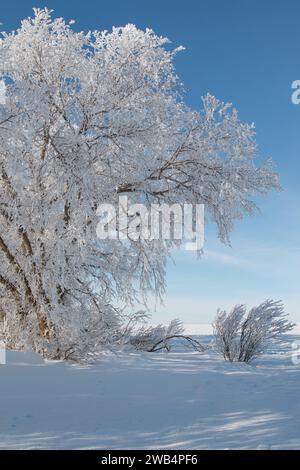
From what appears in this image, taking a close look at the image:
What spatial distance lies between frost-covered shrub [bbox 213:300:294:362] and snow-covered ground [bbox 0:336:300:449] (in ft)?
6.75

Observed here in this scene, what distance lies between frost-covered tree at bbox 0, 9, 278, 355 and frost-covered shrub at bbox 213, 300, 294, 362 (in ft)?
5.48

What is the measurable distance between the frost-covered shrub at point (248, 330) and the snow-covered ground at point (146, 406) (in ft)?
6.75

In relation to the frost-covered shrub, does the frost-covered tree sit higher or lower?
higher

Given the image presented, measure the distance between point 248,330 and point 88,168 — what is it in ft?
15.9

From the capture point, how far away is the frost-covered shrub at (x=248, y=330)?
10117 millimetres

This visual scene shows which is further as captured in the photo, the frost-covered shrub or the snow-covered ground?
the frost-covered shrub

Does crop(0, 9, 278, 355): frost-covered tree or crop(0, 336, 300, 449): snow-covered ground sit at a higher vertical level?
crop(0, 9, 278, 355): frost-covered tree

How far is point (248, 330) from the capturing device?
1038 centimetres

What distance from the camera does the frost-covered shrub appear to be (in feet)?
33.2

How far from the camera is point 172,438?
13.2 feet

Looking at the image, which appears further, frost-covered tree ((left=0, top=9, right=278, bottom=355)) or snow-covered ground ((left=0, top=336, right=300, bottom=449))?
frost-covered tree ((left=0, top=9, right=278, bottom=355))
